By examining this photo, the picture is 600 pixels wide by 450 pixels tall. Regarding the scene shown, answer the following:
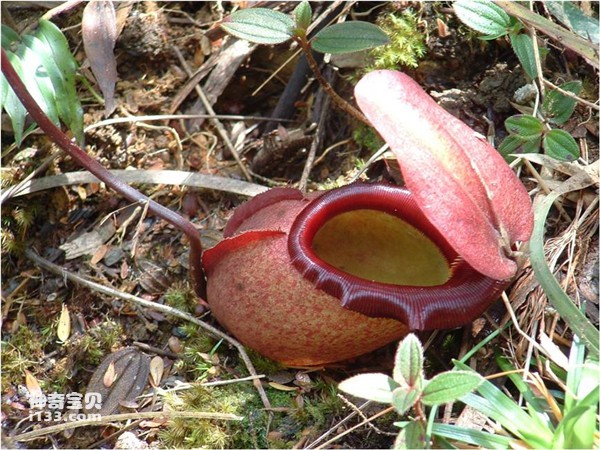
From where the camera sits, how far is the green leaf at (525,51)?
232 cm

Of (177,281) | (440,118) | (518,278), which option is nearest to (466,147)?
(440,118)

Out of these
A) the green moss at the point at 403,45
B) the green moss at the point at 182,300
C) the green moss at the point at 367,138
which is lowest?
the green moss at the point at 182,300

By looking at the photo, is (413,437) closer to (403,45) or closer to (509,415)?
(509,415)

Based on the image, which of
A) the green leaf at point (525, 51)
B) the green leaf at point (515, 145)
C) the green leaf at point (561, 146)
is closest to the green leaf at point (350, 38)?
the green leaf at point (525, 51)

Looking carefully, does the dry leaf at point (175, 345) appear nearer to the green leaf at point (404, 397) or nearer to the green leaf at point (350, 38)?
the green leaf at point (404, 397)

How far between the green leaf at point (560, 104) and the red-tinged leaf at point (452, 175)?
514 mm

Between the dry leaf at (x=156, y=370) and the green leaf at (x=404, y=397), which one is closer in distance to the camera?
the green leaf at (x=404, y=397)

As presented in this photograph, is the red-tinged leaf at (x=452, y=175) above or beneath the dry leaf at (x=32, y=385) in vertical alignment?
above

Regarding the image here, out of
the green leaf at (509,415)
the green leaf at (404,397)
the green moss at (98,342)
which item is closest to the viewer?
the green leaf at (404,397)

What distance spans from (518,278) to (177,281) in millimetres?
1307

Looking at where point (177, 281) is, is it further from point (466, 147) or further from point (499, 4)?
point (499, 4)

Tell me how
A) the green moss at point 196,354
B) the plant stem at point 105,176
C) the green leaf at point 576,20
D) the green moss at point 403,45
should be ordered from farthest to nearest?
the green moss at point 403,45 < the green moss at point 196,354 < the green leaf at point 576,20 < the plant stem at point 105,176

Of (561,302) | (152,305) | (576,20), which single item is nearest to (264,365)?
(152,305)

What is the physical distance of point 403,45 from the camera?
2.66 m
